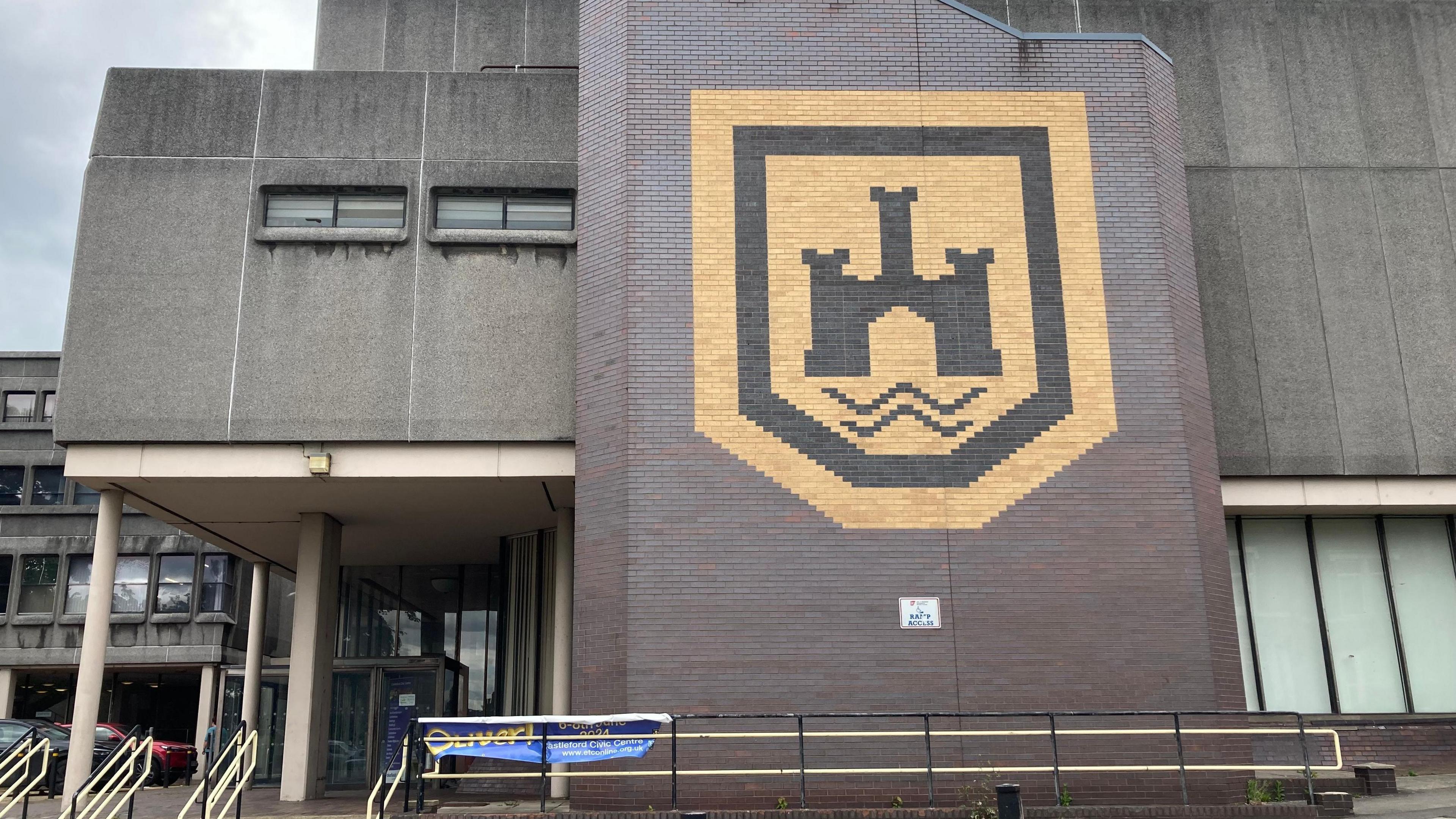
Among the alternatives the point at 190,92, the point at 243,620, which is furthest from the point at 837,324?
the point at 243,620

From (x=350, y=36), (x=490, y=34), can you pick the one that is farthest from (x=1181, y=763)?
(x=350, y=36)

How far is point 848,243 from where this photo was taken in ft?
55.4

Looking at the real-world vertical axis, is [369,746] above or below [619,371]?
below

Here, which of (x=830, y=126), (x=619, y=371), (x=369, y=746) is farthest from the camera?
(x=369, y=746)

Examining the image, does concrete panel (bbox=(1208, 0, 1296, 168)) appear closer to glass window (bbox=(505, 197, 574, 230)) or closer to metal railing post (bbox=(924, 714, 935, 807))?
glass window (bbox=(505, 197, 574, 230))

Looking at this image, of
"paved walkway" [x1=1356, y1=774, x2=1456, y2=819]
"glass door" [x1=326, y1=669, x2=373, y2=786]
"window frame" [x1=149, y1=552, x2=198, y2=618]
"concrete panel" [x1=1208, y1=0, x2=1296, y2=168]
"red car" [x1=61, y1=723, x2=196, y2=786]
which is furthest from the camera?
"window frame" [x1=149, y1=552, x2=198, y2=618]

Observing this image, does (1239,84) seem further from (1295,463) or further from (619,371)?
(619,371)

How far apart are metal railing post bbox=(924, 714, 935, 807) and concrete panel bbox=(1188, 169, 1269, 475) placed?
7.20 metres

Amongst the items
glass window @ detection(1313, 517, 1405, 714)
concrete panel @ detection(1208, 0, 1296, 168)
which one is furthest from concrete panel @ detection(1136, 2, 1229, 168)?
glass window @ detection(1313, 517, 1405, 714)

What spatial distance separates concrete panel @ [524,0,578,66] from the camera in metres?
23.4

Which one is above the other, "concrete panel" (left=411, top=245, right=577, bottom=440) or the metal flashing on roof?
the metal flashing on roof

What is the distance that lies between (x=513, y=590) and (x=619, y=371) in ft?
27.2

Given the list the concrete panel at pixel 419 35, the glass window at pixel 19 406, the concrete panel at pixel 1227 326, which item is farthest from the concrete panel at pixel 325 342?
the glass window at pixel 19 406

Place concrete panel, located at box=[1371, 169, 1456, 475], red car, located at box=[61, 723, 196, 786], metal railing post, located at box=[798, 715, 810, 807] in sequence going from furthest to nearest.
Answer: red car, located at box=[61, 723, 196, 786], concrete panel, located at box=[1371, 169, 1456, 475], metal railing post, located at box=[798, 715, 810, 807]
